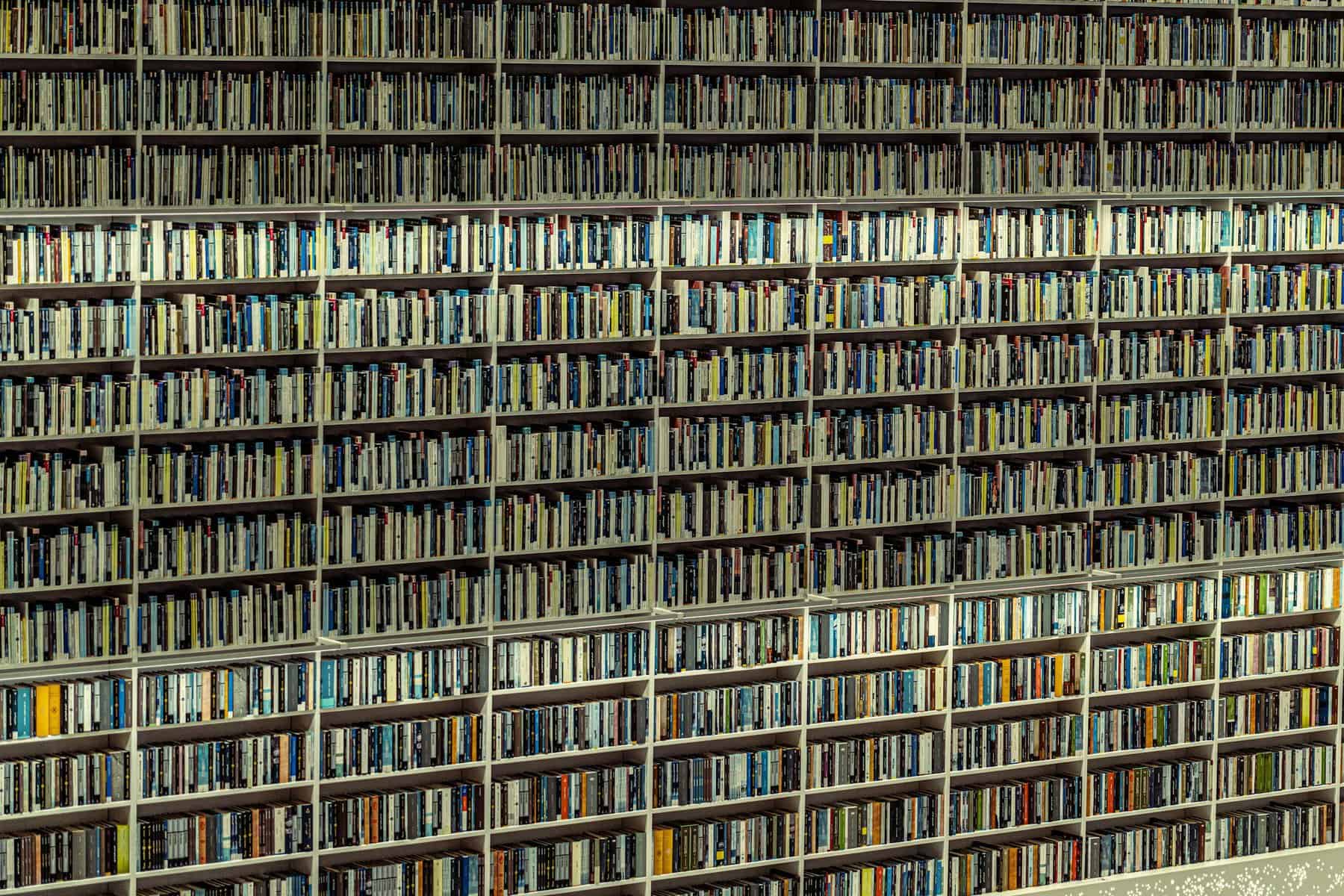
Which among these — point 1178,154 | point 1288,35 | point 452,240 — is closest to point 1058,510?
point 1178,154

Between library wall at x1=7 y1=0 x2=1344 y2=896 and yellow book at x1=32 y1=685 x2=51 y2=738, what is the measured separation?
0.04 ft

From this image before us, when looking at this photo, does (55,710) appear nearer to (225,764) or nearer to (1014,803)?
(225,764)

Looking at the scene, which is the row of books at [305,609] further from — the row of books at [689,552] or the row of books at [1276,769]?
the row of books at [1276,769]

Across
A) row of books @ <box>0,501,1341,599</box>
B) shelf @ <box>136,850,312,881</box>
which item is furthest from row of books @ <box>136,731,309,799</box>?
row of books @ <box>0,501,1341,599</box>

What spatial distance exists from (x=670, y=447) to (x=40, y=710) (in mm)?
2435

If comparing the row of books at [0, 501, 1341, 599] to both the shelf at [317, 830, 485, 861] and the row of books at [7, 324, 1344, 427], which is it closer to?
the row of books at [7, 324, 1344, 427]

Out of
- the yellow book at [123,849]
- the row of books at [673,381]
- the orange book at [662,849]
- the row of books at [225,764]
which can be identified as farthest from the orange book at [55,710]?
the orange book at [662,849]

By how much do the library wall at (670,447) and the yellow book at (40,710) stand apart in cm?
1

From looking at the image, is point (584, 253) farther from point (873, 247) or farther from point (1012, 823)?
point (1012, 823)

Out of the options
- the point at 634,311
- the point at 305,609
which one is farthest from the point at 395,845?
the point at 634,311

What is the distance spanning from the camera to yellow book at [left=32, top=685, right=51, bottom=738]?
7.68 m

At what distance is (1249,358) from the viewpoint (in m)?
9.60

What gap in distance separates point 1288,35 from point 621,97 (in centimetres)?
300

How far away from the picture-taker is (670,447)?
859 centimetres
